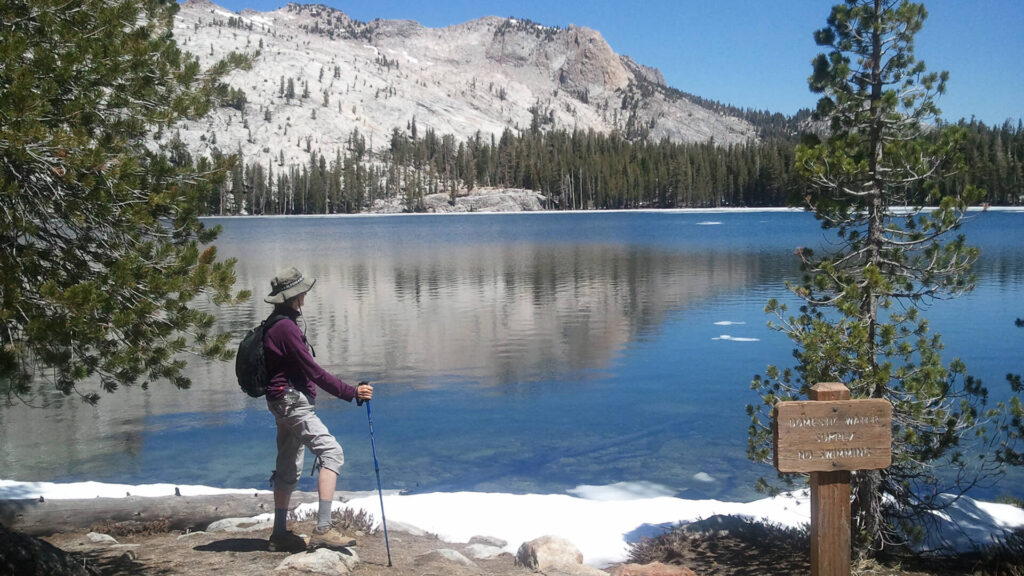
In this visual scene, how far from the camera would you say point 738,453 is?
464 inches

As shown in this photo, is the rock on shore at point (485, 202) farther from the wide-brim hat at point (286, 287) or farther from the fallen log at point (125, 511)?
the wide-brim hat at point (286, 287)

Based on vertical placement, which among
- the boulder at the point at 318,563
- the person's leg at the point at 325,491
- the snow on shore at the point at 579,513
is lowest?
the snow on shore at the point at 579,513

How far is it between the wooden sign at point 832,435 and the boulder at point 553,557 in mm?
2571

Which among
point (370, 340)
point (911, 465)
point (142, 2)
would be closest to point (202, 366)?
point (370, 340)

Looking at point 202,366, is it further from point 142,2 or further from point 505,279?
point 505,279

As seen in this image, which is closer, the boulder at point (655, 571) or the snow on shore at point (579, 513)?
the boulder at point (655, 571)

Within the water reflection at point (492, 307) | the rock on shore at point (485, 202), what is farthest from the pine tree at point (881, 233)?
the rock on shore at point (485, 202)

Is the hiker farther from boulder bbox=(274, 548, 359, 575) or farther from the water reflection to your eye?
the water reflection

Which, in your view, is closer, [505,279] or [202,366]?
[202,366]

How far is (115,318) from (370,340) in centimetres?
1655

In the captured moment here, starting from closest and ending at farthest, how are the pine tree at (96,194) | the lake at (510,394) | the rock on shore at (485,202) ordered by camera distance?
the pine tree at (96,194) < the lake at (510,394) < the rock on shore at (485,202)

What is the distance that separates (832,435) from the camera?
15.8 feet

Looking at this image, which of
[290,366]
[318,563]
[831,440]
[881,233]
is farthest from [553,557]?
[881,233]

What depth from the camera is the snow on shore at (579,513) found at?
8.24 m
